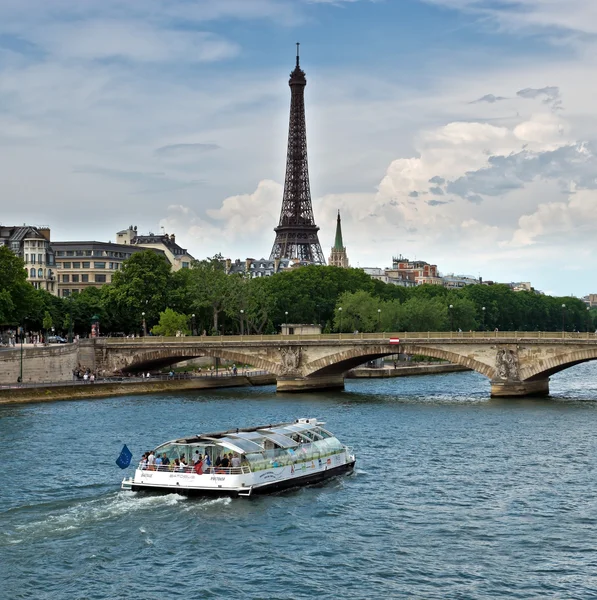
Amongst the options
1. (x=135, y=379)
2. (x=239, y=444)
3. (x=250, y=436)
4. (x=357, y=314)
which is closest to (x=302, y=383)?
(x=135, y=379)

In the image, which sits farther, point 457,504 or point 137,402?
point 137,402

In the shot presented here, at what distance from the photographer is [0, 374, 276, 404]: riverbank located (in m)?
88.6

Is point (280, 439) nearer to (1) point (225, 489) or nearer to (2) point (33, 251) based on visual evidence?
(1) point (225, 489)

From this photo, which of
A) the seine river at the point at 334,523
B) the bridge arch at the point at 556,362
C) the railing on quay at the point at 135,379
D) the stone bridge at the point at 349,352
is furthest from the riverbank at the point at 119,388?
the bridge arch at the point at 556,362

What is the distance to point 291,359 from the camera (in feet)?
347

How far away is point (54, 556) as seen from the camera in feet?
129

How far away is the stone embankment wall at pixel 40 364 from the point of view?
9638cm

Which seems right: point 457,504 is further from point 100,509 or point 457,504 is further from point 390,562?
point 100,509

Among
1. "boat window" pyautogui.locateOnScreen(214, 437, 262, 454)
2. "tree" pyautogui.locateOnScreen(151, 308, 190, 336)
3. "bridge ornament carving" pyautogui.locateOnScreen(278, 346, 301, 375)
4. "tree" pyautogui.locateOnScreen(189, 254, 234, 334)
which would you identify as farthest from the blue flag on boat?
"tree" pyautogui.locateOnScreen(189, 254, 234, 334)

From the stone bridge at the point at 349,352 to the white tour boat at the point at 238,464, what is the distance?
137 feet

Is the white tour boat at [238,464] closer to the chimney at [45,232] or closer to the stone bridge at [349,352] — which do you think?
the stone bridge at [349,352]

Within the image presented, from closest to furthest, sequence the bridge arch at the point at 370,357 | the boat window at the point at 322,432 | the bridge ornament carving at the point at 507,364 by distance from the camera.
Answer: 1. the boat window at the point at 322,432
2. the bridge ornament carving at the point at 507,364
3. the bridge arch at the point at 370,357

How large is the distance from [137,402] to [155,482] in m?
43.5

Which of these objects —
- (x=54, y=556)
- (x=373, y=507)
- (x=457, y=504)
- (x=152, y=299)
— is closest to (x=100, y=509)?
(x=54, y=556)
